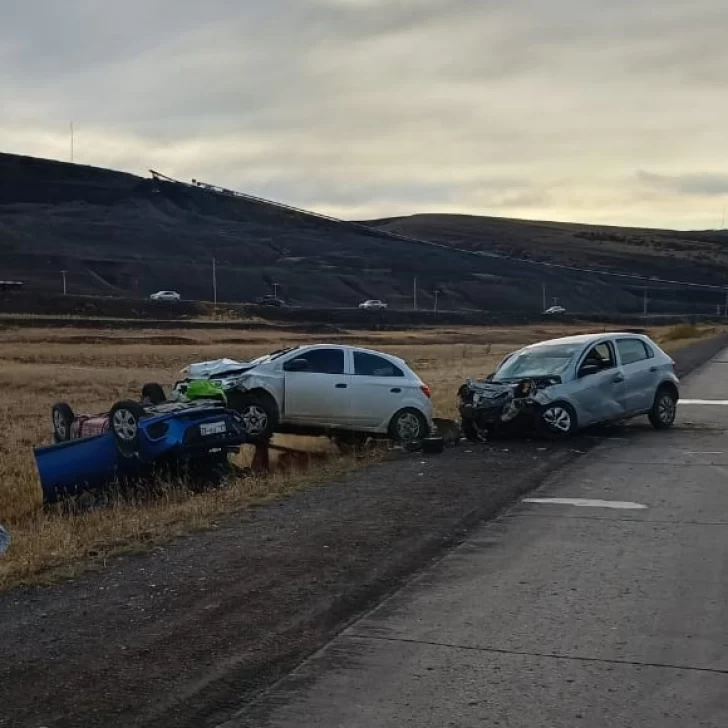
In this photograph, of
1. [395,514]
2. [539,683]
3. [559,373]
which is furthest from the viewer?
[559,373]

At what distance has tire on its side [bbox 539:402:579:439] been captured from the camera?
1681 centimetres

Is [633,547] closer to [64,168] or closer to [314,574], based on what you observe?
[314,574]

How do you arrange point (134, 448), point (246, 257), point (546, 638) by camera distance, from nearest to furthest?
point (546, 638) → point (134, 448) → point (246, 257)

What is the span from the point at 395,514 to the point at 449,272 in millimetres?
106754

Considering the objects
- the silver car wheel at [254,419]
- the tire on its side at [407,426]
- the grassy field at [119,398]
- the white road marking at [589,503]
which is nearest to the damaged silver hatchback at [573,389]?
the tire on its side at [407,426]

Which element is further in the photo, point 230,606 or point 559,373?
point 559,373

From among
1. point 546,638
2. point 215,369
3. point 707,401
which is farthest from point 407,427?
point 546,638

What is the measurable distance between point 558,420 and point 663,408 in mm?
2760

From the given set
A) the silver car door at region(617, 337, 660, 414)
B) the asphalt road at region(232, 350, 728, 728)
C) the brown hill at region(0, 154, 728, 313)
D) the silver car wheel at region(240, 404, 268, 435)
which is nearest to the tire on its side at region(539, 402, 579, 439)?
the silver car door at region(617, 337, 660, 414)

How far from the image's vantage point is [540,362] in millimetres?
17906

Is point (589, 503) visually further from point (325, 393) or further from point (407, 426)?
point (325, 393)

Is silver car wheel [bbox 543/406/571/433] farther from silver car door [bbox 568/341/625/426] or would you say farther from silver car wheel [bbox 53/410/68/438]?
silver car wheel [bbox 53/410/68/438]

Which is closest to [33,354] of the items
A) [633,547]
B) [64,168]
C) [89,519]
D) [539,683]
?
[89,519]

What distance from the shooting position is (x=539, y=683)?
5836 millimetres
